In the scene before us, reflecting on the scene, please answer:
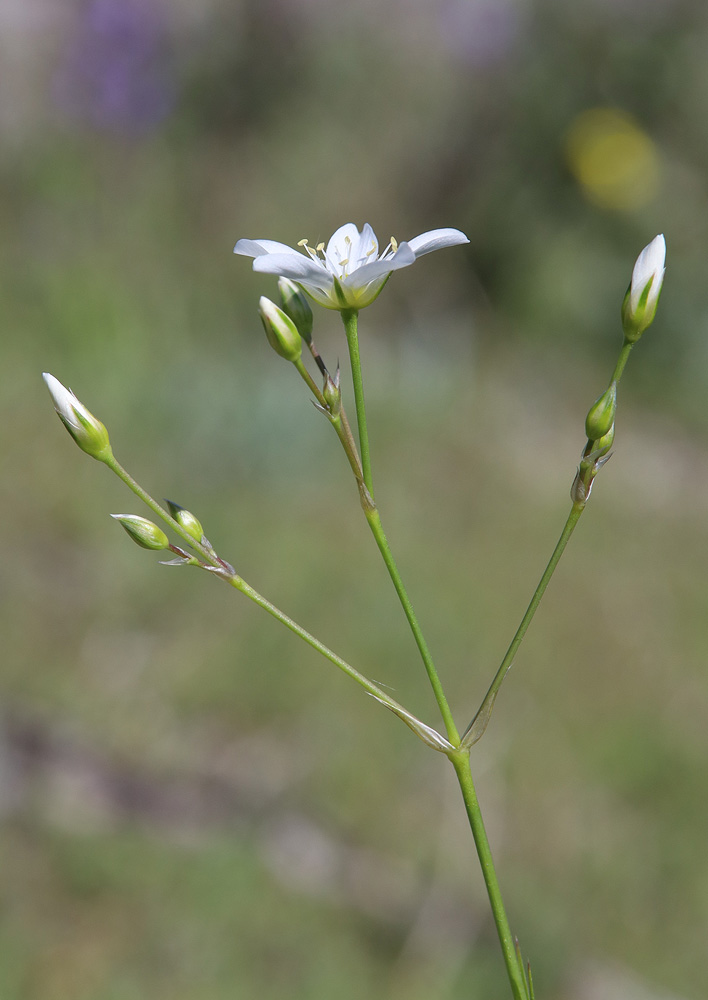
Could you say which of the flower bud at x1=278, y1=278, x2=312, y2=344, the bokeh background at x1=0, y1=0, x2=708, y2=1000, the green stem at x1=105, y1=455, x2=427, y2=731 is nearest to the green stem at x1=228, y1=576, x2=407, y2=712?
the green stem at x1=105, y1=455, x2=427, y2=731

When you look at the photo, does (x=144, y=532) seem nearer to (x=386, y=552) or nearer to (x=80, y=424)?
(x=80, y=424)

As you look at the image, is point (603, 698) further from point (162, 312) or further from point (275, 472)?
point (162, 312)

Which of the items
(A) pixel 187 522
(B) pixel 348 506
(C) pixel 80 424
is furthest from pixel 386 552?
(B) pixel 348 506

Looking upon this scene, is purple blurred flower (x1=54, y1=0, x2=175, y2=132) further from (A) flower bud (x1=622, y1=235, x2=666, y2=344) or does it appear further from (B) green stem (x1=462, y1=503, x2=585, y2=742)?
(B) green stem (x1=462, y1=503, x2=585, y2=742)

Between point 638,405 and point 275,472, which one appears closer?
point 275,472

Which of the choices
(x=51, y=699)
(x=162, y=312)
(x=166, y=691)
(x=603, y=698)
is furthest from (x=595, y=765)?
(x=162, y=312)

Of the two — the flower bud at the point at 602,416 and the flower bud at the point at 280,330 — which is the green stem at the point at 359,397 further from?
the flower bud at the point at 602,416

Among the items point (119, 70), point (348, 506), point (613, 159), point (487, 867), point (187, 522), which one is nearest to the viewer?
point (487, 867)
